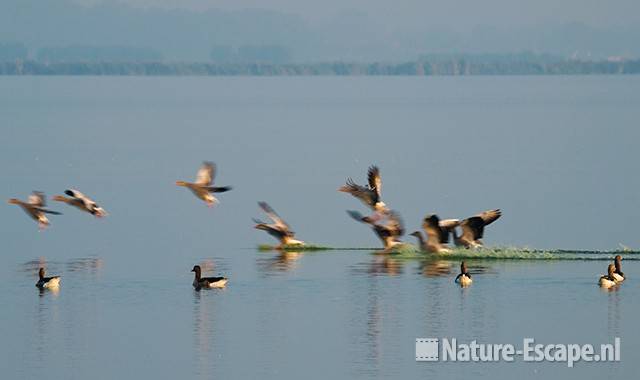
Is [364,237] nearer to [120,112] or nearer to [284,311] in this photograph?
[284,311]

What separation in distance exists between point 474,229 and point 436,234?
2.49 ft

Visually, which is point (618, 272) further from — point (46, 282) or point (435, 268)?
point (46, 282)

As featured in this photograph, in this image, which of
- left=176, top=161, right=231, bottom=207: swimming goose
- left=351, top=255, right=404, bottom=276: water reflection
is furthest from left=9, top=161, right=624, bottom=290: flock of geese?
left=351, top=255, right=404, bottom=276: water reflection

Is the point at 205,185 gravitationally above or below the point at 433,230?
above

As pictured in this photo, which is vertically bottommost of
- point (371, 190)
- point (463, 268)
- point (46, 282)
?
point (46, 282)

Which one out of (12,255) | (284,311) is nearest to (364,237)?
(12,255)

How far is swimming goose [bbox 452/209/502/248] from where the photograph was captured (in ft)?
114

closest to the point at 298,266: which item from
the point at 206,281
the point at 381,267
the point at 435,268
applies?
the point at 381,267

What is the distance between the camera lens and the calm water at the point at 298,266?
26.2 meters

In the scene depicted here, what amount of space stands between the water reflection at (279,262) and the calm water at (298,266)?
8cm

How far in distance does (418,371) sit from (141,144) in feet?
176

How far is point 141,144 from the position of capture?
256 feet

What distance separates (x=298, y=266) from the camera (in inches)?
1347

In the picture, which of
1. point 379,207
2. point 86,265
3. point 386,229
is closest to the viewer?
point 86,265
